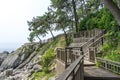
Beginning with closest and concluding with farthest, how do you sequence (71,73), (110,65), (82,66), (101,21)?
(71,73)
(82,66)
(110,65)
(101,21)

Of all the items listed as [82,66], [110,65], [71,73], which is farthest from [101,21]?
[71,73]

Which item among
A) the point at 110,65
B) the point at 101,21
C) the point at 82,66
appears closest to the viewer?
the point at 82,66

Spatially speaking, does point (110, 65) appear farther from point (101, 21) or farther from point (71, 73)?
point (101, 21)

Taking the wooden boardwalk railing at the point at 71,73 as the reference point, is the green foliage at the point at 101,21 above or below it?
above

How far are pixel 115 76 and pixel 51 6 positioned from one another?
127 feet

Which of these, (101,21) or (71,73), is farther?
(101,21)

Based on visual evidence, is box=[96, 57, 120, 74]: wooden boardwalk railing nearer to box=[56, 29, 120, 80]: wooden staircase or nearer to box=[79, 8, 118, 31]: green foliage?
box=[56, 29, 120, 80]: wooden staircase

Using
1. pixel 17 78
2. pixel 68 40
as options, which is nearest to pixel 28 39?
pixel 68 40

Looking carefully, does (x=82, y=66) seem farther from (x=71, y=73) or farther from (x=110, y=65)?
(x=71, y=73)

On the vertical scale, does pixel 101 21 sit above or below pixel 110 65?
above

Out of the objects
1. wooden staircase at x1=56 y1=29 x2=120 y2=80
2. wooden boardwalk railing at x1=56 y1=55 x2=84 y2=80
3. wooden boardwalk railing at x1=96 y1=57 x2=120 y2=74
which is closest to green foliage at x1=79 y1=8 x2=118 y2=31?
wooden staircase at x1=56 y1=29 x2=120 y2=80

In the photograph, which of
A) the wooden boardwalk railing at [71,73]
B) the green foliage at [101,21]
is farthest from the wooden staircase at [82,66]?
the green foliage at [101,21]

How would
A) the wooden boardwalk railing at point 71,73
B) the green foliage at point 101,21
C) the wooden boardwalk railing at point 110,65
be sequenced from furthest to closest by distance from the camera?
the green foliage at point 101,21 → the wooden boardwalk railing at point 110,65 → the wooden boardwalk railing at point 71,73

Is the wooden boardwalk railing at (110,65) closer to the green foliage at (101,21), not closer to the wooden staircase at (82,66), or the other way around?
the wooden staircase at (82,66)
